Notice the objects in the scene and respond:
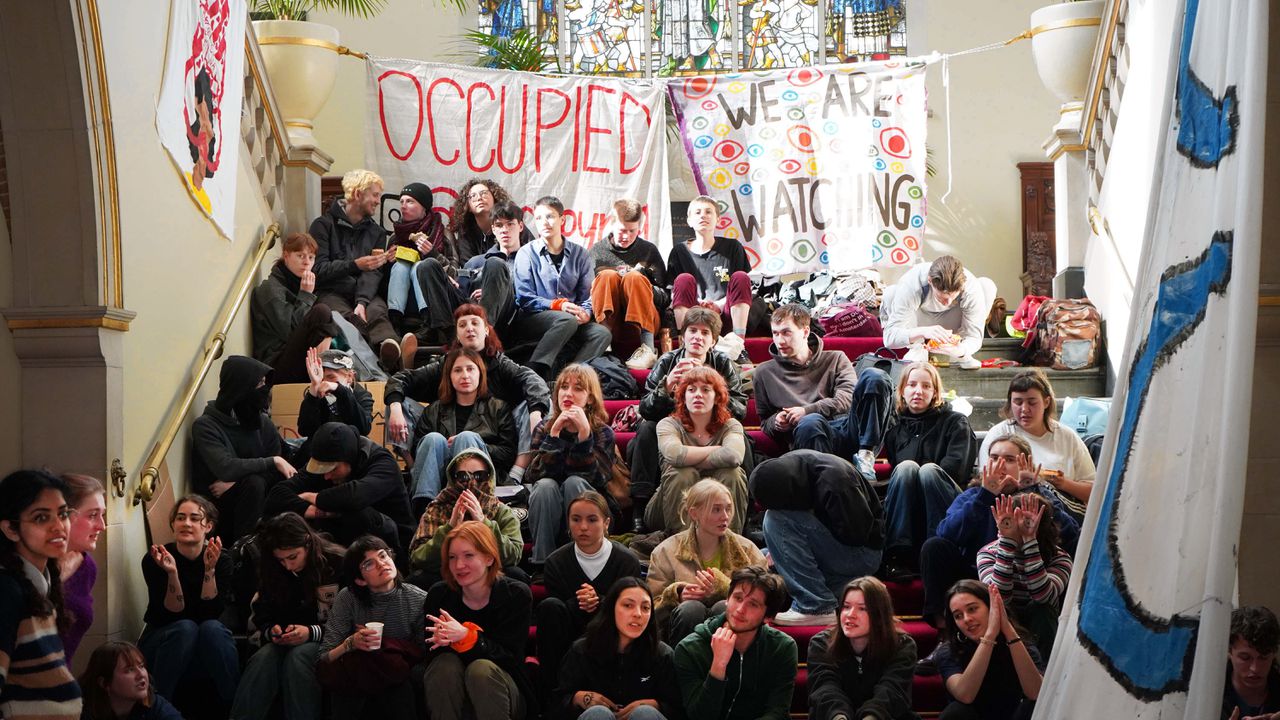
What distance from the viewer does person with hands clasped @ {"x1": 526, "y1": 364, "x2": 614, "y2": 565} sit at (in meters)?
5.73

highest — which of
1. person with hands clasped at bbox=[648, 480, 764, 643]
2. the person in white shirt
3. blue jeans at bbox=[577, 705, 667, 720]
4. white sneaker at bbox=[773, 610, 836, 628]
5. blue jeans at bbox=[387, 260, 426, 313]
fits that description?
blue jeans at bbox=[387, 260, 426, 313]

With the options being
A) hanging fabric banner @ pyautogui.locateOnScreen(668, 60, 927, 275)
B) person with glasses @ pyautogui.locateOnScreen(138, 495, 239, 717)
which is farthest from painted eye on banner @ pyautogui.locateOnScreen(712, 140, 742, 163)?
person with glasses @ pyautogui.locateOnScreen(138, 495, 239, 717)

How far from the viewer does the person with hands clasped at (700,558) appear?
17.2ft

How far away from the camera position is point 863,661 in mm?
4859

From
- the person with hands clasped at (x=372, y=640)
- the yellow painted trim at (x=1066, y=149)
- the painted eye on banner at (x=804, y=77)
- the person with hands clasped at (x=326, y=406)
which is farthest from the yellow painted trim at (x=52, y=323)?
the yellow painted trim at (x=1066, y=149)

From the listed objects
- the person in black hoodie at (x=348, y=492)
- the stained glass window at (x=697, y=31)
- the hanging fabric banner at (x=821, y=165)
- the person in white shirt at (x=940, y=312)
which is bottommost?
the person in black hoodie at (x=348, y=492)

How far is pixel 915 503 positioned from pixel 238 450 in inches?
106

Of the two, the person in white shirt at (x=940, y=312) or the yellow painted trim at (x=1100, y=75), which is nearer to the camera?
the person in white shirt at (x=940, y=312)

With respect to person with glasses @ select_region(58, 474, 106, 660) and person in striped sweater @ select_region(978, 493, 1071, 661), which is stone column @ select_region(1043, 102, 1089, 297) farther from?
person with glasses @ select_region(58, 474, 106, 660)

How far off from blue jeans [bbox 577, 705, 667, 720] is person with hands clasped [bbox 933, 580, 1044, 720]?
925mm

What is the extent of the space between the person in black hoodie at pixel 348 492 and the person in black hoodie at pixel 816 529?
140cm

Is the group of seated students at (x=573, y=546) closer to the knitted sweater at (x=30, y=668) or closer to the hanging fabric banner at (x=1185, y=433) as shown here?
the knitted sweater at (x=30, y=668)

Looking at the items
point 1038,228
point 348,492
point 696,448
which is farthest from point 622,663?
point 1038,228

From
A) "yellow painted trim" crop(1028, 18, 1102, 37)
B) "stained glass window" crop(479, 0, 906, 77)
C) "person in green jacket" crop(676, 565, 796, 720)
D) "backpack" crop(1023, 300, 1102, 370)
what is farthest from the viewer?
"stained glass window" crop(479, 0, 906, 77)
